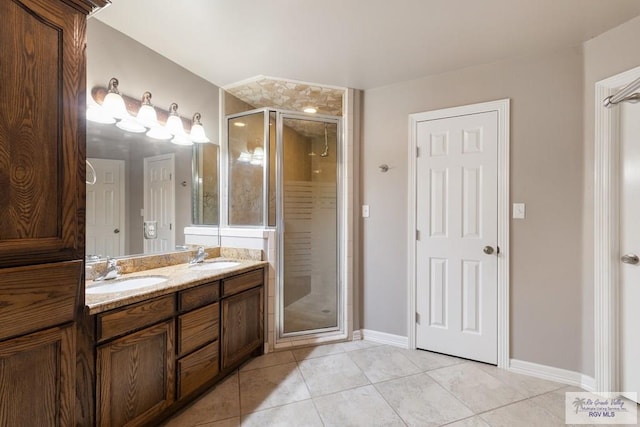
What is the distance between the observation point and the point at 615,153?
5.97ft

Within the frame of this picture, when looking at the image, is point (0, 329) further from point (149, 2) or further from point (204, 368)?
point (149, 2)

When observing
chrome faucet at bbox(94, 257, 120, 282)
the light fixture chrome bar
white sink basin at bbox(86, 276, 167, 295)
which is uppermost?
the light fixture chrome bar

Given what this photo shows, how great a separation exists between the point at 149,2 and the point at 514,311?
3.11 metres

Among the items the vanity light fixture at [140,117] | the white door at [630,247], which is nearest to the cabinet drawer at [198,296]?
the vanity light fixture at [140,117]

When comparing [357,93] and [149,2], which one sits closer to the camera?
[149,2]

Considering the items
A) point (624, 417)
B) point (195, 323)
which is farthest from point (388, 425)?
point (624, 417)

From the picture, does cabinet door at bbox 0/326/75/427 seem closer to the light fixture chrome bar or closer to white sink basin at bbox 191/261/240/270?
white sink basin at bbox 191/261/240/270

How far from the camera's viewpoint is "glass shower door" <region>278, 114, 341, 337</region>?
2.71 metres

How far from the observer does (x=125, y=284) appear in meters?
1.74

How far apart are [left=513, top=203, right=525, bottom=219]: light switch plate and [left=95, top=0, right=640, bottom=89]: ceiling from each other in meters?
1.10

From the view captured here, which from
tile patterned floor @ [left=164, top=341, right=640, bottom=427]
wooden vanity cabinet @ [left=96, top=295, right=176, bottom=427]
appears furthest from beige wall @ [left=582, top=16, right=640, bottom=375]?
wooden vanity cabinet @ [left=96, top=295, right=176, bottom=427]

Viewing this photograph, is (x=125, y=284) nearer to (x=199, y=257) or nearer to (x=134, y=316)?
(x=134, y=316)

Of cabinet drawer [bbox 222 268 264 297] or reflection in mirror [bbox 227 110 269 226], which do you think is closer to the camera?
cabinet drawer [bbox 222 268 264 297]

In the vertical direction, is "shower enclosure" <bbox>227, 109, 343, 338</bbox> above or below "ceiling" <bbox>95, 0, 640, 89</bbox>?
below
